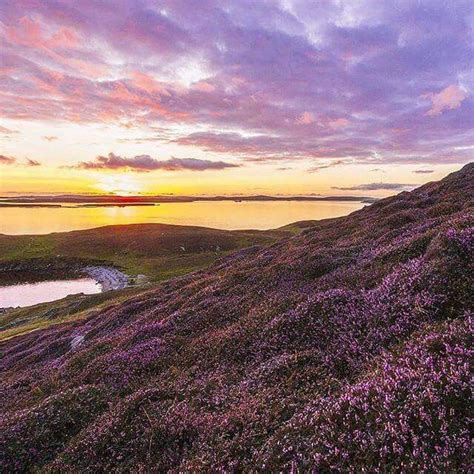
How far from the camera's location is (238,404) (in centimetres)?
779

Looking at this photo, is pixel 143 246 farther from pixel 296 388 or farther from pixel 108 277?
pixel 296 388

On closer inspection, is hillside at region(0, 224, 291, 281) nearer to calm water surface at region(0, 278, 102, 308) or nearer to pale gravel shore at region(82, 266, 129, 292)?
pale gravel shore at region(82, 266, 129, 292)

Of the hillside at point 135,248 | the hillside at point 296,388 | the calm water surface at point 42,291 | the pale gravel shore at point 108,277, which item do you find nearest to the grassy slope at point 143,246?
the hillside at point 135,248

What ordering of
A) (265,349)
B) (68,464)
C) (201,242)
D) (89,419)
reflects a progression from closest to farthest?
(68,464), (89,419), (265,349), (201,242)

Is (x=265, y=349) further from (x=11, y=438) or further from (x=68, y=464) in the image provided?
(x=11, y=438)

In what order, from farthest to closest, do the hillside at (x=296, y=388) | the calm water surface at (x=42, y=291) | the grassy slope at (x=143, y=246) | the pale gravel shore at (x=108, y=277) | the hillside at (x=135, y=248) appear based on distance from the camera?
the hillside at (x=135, y=248)
the grassy slope at (x=143, y=246)
the pale gravel shore at (x=108, y=277)
the calm water surface at (x=42, y=291)
the hillside at (x=296, y=388)

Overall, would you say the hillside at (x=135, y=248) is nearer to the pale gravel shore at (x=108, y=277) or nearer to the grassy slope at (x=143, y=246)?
the grassy slope at (x=143, y=246)

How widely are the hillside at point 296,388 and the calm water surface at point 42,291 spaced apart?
8496 centimetres

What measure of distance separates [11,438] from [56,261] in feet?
446

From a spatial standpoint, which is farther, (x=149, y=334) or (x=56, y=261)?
(x=56, y=261)

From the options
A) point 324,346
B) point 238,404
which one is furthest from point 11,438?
point 324,346

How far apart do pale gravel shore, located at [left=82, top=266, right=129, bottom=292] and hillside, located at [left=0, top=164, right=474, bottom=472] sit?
79375 mm

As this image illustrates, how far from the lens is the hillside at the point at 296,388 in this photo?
17.5ft

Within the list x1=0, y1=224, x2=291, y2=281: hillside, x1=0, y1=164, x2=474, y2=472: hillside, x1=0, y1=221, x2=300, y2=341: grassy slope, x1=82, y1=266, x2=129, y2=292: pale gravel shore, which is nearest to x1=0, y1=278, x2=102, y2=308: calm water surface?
x1=82, y1=266, x2=129, y2=292: pale gravel shore
